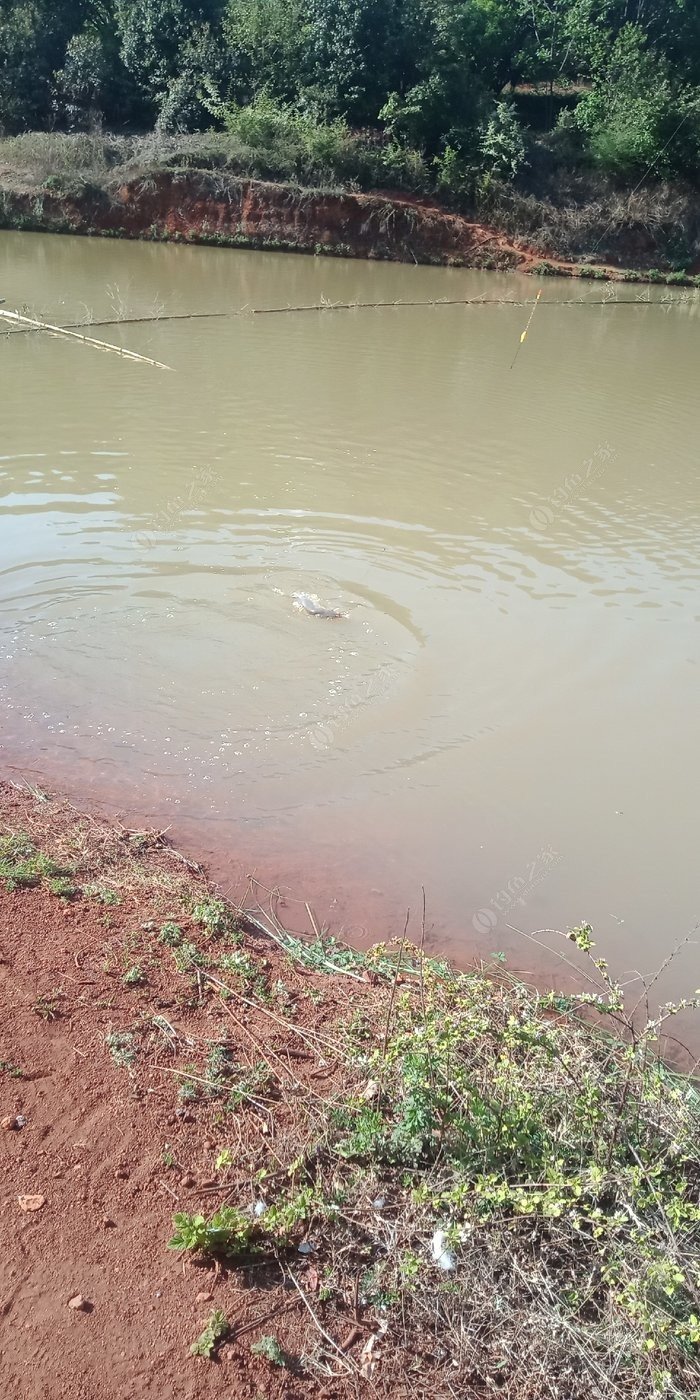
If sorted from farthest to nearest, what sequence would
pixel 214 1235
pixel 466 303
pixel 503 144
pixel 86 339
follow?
pixel 503 144, pixel 466 303, pixel 86 339, pixel 214 1235

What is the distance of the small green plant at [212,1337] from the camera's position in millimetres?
2230

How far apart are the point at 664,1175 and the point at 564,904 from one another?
1.90 metres

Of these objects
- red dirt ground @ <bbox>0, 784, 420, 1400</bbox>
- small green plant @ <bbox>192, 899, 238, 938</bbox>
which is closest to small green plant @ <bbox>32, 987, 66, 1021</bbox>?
red dirt ground @ <bbox>0, 784, 420, 1400</bbox>

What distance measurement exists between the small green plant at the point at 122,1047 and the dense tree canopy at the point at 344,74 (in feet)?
95.8

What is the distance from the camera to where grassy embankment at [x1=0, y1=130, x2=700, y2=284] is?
24.0m

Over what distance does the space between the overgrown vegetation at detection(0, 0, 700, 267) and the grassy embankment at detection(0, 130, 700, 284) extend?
79mm

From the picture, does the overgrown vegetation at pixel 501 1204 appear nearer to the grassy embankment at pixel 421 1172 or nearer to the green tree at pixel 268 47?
the grassy embankment at pixel 421 1172

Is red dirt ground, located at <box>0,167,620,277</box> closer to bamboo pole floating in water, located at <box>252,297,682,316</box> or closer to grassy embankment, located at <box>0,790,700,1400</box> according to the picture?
bamboo pole floating in water, located at <box>252,297,682,316</box>

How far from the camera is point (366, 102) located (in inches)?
1061

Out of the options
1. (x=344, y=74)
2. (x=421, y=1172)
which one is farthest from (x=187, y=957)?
(x=344, y=74)

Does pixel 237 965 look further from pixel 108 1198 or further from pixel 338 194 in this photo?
pixel 338 194

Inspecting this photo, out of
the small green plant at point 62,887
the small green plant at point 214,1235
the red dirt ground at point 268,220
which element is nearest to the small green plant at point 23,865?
the small green plant at point 62,887

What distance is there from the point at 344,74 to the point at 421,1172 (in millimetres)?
31278

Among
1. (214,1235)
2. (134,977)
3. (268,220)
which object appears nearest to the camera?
(214,1235)
